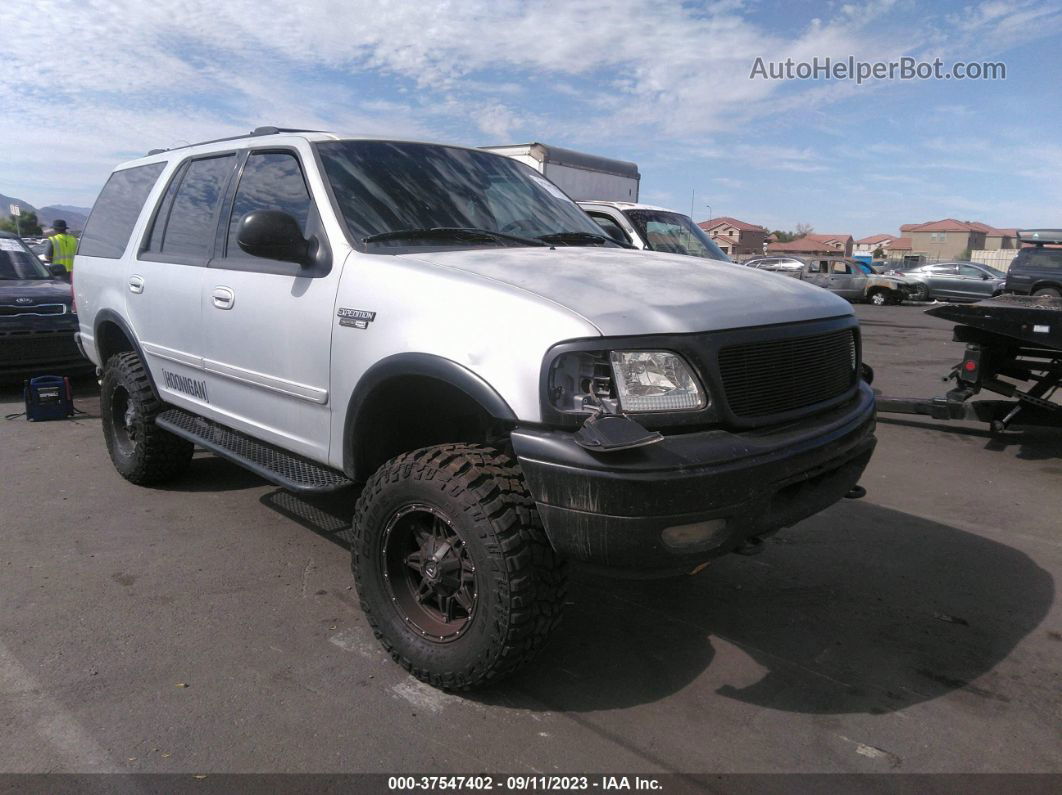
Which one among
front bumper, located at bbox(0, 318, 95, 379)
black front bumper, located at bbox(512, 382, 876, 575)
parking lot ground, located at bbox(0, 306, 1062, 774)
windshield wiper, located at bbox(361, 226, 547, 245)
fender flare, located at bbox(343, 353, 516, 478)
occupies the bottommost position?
parking lot ground, located at bbox(0, 306, 1062, 774)

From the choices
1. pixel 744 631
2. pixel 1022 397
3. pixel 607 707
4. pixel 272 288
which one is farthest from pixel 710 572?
pixel 1022 397

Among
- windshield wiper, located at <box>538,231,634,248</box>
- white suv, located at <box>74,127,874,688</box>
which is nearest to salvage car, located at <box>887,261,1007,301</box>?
windshield wiper, located at <box>538,231,634,248</box>

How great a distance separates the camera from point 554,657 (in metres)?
3.10

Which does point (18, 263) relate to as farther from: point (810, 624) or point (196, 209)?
point (810, 624)

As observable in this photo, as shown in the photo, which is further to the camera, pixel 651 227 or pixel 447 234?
pixel 651 227

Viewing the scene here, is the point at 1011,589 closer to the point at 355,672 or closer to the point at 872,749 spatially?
the point at 872,749

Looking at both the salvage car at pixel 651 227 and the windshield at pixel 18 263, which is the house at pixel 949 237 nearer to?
the salvage car at pixel 651 227

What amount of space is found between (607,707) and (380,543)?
998mm

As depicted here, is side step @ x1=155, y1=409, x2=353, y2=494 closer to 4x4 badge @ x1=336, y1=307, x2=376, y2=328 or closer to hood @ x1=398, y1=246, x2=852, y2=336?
4x4 badge @ x1=336, y1=307, x2=376, y2=328

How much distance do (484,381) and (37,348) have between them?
7604 mm

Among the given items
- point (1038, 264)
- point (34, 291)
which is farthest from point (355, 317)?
point (1038, 264)

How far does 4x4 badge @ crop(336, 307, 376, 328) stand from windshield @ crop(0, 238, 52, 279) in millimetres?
8218

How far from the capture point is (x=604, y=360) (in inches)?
94.7

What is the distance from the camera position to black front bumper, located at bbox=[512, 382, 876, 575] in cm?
229
